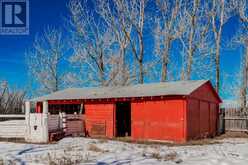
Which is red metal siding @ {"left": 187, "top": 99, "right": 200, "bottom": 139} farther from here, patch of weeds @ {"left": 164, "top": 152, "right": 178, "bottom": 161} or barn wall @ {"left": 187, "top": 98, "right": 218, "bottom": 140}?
patch of weeds @ {"left": 164, "top": 152, "right": 178, "bottom": 161}

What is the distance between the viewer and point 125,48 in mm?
33094

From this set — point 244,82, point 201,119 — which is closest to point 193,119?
point 201,119

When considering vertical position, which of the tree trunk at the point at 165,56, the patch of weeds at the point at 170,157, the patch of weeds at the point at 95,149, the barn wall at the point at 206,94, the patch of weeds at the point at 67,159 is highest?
the tree trunk at the point at 165,56

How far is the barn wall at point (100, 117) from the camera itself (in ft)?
61.6

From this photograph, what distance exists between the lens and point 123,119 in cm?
2111

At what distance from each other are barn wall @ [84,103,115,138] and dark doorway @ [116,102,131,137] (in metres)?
1.30

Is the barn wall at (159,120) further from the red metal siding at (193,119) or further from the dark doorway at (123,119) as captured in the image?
the dark doorway at (123,119)

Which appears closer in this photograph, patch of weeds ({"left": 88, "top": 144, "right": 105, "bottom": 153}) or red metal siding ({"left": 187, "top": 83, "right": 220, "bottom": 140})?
patch of weeds ({"left": 88, "top": 144, "right": 105, "bottom": 153})

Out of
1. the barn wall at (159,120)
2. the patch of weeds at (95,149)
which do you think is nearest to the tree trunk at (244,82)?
the barn wall at (159,120)

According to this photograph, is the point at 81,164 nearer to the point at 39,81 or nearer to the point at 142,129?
the point at 142,129

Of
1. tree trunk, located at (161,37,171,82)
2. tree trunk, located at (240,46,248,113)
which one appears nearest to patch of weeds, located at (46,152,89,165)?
tree trunk, located at (161,37,171,82)

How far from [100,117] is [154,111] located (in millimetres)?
3335

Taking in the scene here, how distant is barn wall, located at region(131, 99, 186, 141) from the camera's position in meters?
16.6

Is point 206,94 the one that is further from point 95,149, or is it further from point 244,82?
point 244,82
